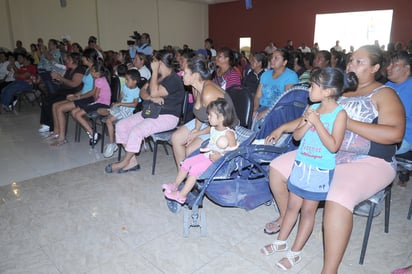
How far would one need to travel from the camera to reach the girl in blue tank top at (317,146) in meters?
1.59

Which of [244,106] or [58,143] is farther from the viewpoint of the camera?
[58,143]

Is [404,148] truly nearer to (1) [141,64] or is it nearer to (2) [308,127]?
(2) [308,127]

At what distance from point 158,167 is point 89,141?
4.61 ft

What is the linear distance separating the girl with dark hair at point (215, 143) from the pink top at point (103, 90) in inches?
89.1

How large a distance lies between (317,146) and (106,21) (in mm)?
13105

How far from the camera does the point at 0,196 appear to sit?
9.14 ft

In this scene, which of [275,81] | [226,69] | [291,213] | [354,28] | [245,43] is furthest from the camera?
[245,43]

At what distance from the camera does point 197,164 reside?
2.13 meters

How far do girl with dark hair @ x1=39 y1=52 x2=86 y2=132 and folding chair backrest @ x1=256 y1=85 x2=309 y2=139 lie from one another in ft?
10.0

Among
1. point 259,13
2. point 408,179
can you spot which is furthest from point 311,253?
point 259,13

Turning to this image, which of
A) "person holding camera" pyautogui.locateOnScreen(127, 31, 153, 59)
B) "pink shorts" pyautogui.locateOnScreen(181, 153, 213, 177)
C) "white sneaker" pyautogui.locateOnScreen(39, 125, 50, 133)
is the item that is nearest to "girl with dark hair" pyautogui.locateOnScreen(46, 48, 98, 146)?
"white sneaker" pyautogui.locateOnScreen(39, 125, 50, 133)

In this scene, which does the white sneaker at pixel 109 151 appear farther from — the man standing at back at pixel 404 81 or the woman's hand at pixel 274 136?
the man standing at back at pixel 404 81

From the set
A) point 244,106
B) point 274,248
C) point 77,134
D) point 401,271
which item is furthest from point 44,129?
point 401,271

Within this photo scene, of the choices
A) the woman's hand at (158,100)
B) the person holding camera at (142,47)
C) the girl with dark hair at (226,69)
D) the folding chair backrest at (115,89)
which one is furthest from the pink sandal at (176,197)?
the person holding camera at (142,47)
